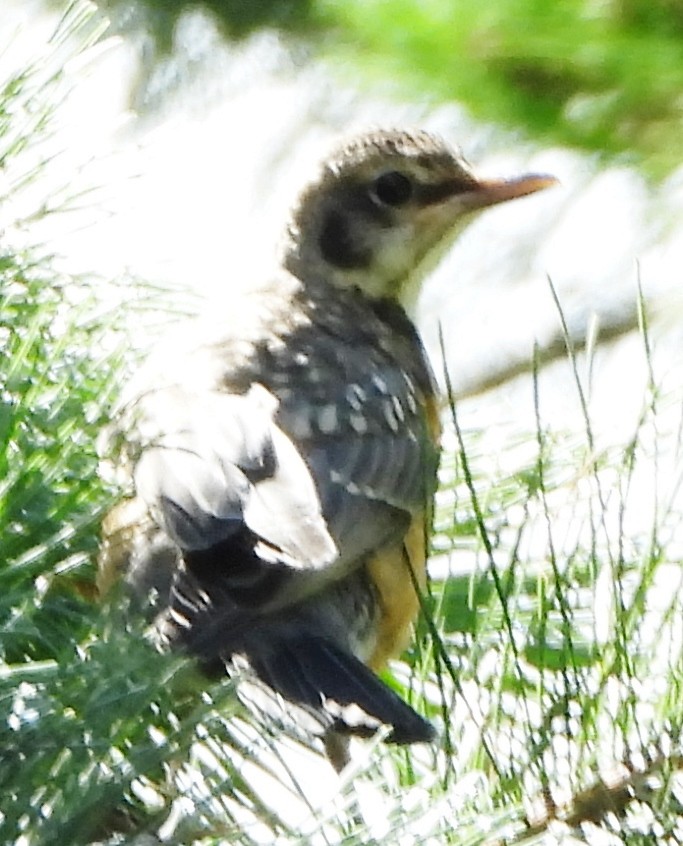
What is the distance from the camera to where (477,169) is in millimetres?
2623

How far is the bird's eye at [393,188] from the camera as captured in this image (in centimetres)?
263

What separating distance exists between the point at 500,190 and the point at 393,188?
169 millimetres

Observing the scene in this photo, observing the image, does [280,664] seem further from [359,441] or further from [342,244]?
[342,244]

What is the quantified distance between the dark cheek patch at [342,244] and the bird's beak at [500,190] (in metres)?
0.18

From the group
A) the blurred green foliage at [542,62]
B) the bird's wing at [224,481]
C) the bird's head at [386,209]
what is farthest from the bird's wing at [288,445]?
the blurred green foliage at [542,62]

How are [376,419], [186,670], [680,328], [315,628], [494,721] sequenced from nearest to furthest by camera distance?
[186,670] < [494,721] < [315,628] < [680,328] < [376,419]

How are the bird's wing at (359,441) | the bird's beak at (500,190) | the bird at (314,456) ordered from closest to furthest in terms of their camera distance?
the bird at (314,456), the bird's wing at (359,441), the bird's beak at (500,190)

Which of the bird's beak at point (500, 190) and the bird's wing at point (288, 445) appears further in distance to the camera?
the bird's beak at point (500, 190)

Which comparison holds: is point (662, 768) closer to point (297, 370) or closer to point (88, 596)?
point (88, 596)

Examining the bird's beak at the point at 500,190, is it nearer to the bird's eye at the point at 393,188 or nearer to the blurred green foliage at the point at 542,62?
the bird's eye at the point at 393,188

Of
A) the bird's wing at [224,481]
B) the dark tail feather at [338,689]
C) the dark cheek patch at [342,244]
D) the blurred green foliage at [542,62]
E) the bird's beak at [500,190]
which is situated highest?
the dark cheek patch at [342,244]

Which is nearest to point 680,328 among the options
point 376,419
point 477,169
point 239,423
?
point 376,419

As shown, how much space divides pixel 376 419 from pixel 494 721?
797 mm

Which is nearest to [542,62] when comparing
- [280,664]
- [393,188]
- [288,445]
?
[288,445]
